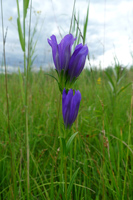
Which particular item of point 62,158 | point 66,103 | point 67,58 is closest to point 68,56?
point 67,58

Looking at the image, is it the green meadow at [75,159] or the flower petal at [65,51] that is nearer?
the flower petal at [65,51]

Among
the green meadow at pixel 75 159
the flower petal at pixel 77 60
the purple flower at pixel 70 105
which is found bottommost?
the green meadow at pixel 75 159

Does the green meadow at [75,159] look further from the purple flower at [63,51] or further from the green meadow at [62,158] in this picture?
the purple flower at [63,51]

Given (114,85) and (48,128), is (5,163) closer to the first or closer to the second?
(48,128)

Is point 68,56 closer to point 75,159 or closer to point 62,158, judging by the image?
point 62,158

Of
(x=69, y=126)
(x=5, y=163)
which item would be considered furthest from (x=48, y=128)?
(x=69, y=126)

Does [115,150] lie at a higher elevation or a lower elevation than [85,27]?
lower

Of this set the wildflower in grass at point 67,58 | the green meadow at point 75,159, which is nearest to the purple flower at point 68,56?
the wildflower in grass at point 67,58
